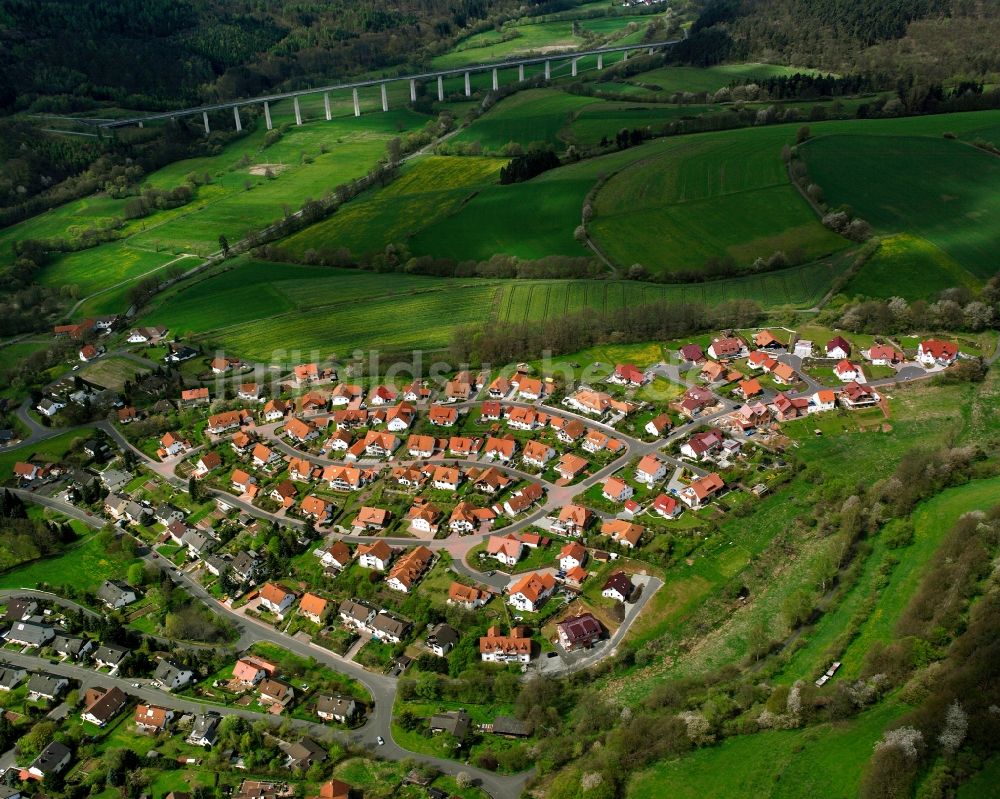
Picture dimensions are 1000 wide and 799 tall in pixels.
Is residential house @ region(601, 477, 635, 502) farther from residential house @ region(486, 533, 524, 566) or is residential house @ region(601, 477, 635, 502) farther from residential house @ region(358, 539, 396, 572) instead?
residential house @ region(358, 539, 396, 572)

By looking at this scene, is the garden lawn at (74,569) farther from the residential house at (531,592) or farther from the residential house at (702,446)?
the residential house at (702,446)

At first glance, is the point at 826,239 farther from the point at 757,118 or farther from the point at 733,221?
the point at 757,118

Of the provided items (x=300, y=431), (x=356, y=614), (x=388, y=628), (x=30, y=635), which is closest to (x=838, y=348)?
(x=388, y=628)

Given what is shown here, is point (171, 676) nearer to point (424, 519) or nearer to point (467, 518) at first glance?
point (424, 519)

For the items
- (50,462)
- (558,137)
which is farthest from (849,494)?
(558,137)

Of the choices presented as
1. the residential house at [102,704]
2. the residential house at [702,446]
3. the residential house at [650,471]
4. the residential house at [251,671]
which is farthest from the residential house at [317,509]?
the residential house at [702,446]

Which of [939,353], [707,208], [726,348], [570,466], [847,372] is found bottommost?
[570,466]
